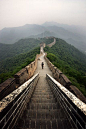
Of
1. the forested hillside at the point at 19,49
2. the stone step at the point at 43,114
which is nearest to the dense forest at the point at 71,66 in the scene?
the stone step at the point at 43,114

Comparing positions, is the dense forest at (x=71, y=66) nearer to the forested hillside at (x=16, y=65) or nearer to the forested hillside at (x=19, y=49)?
the forested hillside at (x=16, y=65)

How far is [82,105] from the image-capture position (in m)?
→ 1.53

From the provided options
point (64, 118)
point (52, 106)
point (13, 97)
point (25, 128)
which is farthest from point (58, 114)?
point (13, 97)

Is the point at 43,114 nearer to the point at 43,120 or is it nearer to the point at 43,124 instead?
the point at 43,120

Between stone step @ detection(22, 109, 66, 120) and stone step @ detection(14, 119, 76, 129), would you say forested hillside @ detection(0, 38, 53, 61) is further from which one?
stone step @ detection(14, 119, 76, 129)

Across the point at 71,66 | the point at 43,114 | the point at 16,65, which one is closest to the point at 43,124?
the point at 43,114

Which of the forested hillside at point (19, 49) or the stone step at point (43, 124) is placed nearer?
the stone step at point (43, 124)

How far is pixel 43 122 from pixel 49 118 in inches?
10.2

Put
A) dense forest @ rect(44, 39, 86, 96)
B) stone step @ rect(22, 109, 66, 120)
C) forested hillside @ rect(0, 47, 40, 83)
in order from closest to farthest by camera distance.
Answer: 1. stone step @ rect(22, 109, 66, 120)
2. dense forest @ rect(44, 39, 86, 96)
3. forested hillside @ rect(0, 47, 40, 83)

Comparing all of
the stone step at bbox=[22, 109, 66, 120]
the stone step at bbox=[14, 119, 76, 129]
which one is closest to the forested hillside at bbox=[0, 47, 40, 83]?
the stone step at bbox=[22, 109, 66, 120]

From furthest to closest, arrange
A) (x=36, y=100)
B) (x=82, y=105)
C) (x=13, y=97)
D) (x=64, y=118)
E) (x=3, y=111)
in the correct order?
(x=36, y=100), (x=64, y=118), (x=13, y=97), (x=82, y=105), (x=3, y=111)

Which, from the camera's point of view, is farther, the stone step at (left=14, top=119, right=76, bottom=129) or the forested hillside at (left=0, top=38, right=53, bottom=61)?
the forested hillside at (left=0, top=38, right=53, bottom=61)

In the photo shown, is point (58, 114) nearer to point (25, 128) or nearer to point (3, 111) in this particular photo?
point (25, 128)

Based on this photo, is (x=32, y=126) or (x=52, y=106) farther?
(x=52, y=106)
